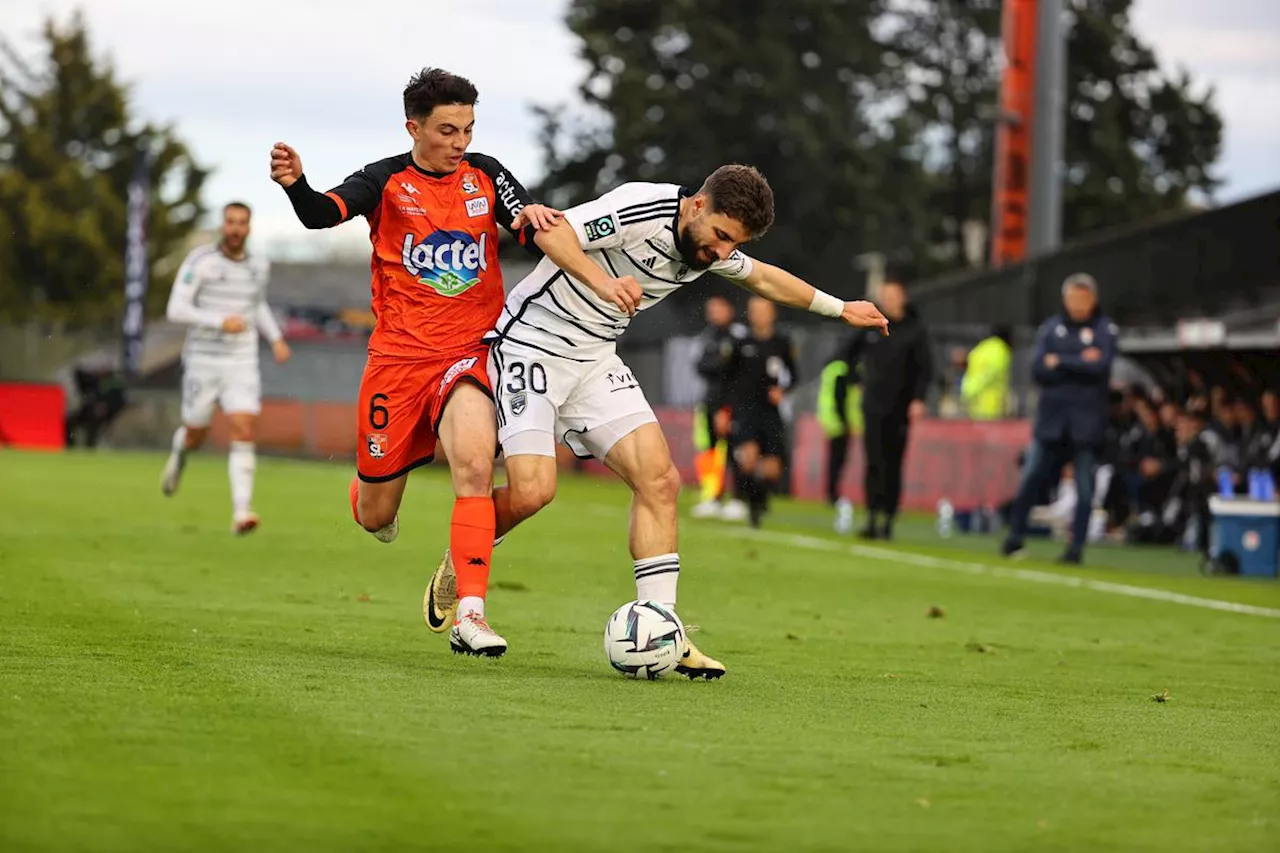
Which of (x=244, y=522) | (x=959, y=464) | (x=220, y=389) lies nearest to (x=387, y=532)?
(x=244, y=522)

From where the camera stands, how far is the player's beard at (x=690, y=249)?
805cm

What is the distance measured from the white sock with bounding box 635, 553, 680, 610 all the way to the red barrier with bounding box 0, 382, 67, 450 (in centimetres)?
3108

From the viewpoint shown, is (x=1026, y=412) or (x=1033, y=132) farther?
(x=1033, y=132)

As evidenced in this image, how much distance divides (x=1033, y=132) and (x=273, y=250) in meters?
38.5

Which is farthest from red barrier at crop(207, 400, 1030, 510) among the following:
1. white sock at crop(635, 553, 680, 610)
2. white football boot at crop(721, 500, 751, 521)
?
white sock at crop(635, 553, 680, 610)

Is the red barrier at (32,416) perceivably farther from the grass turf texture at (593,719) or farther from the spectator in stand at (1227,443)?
the grass turf texture at (593,719)

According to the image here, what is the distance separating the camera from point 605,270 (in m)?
8.28

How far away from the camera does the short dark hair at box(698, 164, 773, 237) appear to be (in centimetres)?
786

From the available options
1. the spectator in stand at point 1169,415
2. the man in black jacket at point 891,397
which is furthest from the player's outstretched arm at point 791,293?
the spectator in stand at point 1169,415

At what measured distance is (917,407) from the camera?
19.7m

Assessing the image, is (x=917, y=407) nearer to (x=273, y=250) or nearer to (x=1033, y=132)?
(x=1033, y=132)

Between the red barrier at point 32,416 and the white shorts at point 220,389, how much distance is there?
22603 millimetres

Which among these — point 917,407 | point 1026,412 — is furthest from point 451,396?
point 1026,412

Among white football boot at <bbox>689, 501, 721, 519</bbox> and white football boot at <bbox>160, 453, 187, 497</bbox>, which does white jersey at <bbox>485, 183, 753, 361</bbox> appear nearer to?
white football boot at <bbox>160, 453, 187, 497</bbox>
